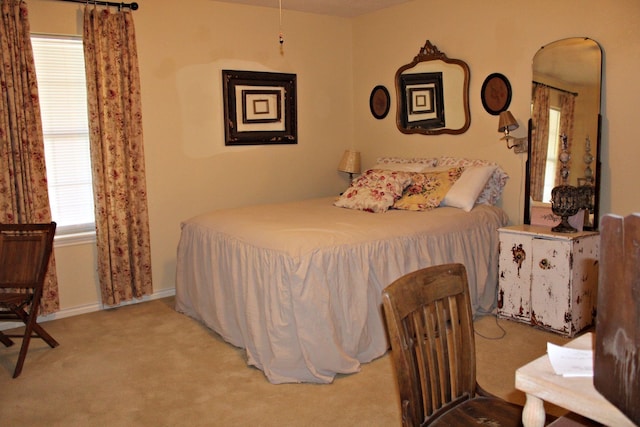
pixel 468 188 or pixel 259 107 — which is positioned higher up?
pixel 259 107

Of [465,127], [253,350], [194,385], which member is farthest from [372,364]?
[465,127]

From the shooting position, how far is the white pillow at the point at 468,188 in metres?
3.73

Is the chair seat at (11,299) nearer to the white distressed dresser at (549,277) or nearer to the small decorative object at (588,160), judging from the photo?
the white distressed dresser at (549,277)

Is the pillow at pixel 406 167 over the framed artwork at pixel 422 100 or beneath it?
beneath

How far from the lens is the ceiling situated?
4.50 m

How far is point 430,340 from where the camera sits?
5.05 ft

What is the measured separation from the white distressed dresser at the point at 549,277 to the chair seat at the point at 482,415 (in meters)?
1.85

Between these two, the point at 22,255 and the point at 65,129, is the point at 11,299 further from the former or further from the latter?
the point at 65,129

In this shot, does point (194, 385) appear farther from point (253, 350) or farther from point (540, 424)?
point (540, 424)

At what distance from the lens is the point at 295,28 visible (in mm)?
4871

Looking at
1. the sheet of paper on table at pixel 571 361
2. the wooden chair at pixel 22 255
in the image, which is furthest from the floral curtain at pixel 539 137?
the wooden chair at pixel 22 255

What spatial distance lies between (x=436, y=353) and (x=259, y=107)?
355 cm

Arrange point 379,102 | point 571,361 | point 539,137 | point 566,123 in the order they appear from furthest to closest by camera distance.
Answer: point 379,102 < point 539,137 < point 566,123 < point 571,361

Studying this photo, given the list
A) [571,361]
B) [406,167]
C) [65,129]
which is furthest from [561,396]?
[65,129]
